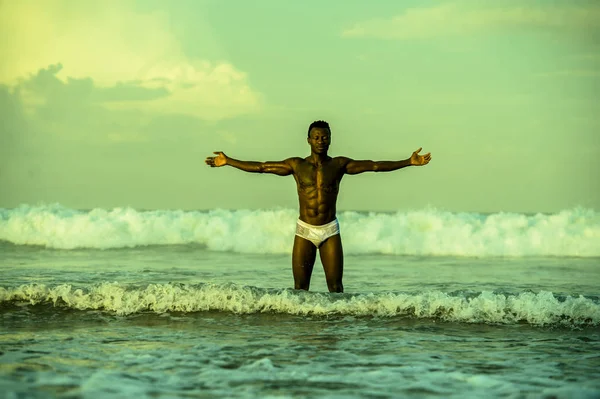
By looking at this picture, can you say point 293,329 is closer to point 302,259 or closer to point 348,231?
point 302,259

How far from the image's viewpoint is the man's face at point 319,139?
9430 millimetres

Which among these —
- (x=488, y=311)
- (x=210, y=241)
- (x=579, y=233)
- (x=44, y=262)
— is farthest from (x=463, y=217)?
(x=488, y=311)

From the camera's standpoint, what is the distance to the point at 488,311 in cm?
962

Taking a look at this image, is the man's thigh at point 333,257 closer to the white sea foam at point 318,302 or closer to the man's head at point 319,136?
the white sea foam at point 318,302

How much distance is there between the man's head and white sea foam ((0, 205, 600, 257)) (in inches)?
474

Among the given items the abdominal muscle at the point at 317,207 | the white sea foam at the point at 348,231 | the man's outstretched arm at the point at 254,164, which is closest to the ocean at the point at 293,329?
the abdominal muscle at the point at 317,207

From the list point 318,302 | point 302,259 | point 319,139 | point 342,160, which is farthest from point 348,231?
point 319,139

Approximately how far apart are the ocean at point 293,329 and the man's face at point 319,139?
2036 millimetres

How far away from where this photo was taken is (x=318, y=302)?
32.4 feet

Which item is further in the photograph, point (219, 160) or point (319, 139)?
point (219, 160)

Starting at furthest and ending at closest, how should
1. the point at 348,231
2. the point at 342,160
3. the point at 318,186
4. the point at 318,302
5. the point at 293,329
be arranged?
the point at 348,231, the point at 318,302, the point at 342,160, the point at 318,186, the point at 293,329

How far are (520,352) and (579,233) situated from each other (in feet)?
54.7

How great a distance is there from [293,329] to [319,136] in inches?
97.8

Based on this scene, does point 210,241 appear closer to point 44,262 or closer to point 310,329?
point 44,262
